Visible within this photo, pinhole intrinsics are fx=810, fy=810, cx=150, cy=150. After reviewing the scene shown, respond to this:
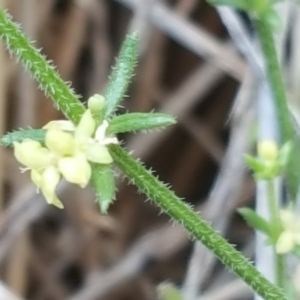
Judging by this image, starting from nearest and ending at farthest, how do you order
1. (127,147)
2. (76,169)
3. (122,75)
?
(76,169)
(122,75)
(127,147)

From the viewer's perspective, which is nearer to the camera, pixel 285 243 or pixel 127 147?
pixel 285 243

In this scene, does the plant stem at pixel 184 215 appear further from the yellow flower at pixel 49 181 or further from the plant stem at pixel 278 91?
the plant stem at pixel 278 91

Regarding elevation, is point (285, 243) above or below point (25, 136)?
below

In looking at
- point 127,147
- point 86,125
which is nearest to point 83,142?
point 86,125

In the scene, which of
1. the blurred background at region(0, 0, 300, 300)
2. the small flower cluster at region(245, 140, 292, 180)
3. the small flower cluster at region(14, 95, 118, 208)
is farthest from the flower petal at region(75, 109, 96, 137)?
the blurred background at region(0, 0, 300, 300)

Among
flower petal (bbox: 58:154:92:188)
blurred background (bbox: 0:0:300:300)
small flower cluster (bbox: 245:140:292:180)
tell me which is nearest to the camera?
flower petal (bbox: 58:154:92:188)

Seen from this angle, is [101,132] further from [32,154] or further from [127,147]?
[127,147]

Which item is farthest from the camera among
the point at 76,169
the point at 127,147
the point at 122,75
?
the point at 127,147

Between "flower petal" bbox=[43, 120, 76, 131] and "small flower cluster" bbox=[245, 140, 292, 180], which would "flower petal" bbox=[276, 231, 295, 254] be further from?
"flower petal" bbox=[43, 120, 76, 131]
